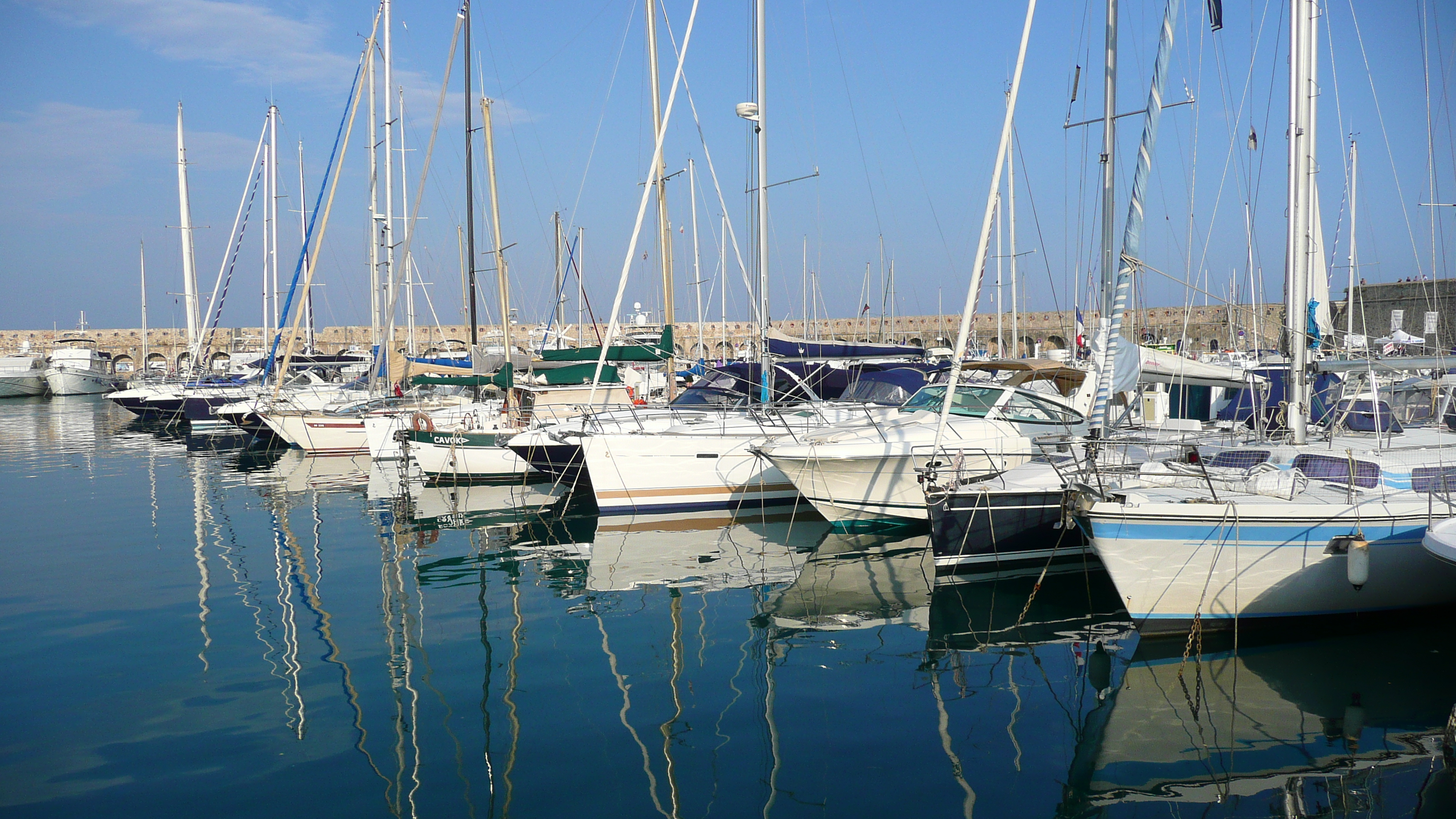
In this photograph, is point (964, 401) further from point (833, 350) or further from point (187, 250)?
point (187, 250)

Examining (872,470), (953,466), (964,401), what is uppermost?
(964,401)

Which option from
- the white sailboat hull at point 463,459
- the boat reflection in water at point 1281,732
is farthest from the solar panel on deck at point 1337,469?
the white sailboat hull at point 463,459

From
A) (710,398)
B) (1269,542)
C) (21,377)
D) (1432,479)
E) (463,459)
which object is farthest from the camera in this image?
(21,377)

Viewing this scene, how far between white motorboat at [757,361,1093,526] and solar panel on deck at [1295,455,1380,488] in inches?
117

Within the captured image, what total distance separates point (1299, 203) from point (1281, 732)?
252 inches

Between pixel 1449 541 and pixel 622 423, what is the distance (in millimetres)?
10865

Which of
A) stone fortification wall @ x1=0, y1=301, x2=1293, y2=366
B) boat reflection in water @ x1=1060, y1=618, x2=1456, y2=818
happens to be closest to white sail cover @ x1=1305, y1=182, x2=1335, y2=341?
boat reflection in water @ x1=1060, y1=618, x2=1456, y2=818

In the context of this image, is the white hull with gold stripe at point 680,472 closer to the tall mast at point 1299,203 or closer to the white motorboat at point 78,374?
the tall mast at point 1299,203

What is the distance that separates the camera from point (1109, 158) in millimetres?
12039

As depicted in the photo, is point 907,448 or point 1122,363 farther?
point 907,448

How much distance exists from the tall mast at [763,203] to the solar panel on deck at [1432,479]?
8.87m

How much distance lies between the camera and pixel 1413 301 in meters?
30.9

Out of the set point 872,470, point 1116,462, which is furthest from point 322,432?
point 1116,462

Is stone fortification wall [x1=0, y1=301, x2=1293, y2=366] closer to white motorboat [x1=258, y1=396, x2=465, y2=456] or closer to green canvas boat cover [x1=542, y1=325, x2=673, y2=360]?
white motorboat [x1=258, y1=396, x2=465, y2=456]
